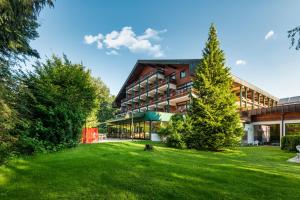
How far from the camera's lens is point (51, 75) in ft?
65.9


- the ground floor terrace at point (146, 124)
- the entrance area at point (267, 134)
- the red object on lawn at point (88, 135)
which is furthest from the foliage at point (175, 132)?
the entrance area at point (267, 134)

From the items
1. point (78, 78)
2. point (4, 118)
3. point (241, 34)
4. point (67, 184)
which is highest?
point (241, 34)

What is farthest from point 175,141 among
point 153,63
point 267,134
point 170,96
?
point 153,63

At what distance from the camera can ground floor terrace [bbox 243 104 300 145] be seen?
24641 mm

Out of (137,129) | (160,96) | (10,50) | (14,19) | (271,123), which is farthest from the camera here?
(160,96)

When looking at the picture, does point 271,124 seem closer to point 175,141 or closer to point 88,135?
point 175,141

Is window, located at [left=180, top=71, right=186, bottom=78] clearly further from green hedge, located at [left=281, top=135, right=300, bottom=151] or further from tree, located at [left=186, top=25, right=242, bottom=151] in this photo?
green hedge, located at [left=281, top=135, right=300, bottom=151]

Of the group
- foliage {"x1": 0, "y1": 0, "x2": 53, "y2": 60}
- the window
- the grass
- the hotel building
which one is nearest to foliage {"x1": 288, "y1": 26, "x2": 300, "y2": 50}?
the grass

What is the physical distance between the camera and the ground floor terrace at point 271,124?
24.6m

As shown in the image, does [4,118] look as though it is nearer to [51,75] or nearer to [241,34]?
[51,75]

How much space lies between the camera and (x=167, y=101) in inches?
1289

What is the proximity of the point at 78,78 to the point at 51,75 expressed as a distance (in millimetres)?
2618

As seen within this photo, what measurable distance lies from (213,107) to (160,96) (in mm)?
19613

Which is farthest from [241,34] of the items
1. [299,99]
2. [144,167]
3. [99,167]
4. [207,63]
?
[299,99]
